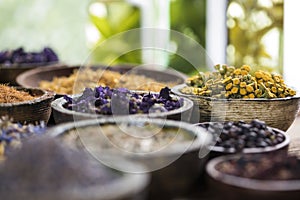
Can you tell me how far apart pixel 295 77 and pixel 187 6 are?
52.3 inches

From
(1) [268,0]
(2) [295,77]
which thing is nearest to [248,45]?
(1) [268,0]

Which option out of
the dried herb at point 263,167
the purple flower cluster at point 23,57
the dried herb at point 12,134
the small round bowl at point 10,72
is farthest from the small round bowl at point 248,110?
the purple flower cluster at point 23,57

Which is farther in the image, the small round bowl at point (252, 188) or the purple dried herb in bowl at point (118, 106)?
the purple dried herb in bowl at point (118, 106)

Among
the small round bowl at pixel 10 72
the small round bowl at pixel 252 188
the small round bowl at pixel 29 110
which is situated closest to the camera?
the small round bowl at pixel 252 188

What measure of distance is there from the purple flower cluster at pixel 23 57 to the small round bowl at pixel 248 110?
4.57 feet

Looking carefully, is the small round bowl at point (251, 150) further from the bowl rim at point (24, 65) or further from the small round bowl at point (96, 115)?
the bowl rim at point (24, 65)

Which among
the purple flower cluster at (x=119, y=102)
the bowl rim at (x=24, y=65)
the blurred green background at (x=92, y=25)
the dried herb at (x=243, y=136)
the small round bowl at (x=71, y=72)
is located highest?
the blurred green background at (x=92, y=25)

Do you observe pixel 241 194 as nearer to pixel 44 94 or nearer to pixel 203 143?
pixel 203 143

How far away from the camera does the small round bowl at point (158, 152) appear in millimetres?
1047

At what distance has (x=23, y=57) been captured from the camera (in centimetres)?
264

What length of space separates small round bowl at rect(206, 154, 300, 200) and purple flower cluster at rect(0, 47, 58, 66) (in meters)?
1.82

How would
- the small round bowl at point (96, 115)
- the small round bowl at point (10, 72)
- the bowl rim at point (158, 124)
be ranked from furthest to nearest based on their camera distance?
the small round bowl at point (10, 72) < the small round bowl at point (96, 115) < the bowl rim at point (158, 124)

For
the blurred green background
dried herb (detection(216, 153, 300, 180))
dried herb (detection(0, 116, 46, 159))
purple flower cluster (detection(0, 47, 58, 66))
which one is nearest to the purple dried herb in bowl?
dried herb (detection(0, 116, 46, 159))

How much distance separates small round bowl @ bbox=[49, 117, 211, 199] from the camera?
1047mm
